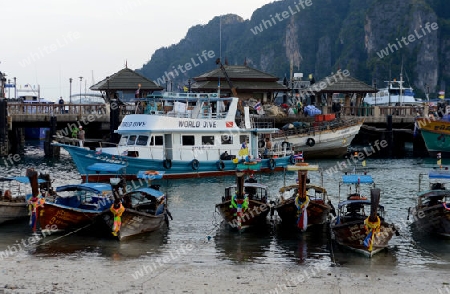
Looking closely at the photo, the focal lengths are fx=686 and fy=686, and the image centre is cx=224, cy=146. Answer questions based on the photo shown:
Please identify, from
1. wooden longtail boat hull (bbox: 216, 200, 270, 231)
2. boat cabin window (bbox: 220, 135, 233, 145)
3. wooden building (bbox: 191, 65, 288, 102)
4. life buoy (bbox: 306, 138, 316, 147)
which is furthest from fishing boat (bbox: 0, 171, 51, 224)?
wooden building (bbox: 191, 65, 288, 102)

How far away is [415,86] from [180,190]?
5200 inches

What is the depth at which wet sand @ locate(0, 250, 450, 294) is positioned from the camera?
58.3 ft

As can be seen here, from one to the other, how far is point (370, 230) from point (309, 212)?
4.38m

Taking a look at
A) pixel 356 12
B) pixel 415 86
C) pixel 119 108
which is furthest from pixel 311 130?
pixel 356 12

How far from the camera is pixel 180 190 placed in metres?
36.9

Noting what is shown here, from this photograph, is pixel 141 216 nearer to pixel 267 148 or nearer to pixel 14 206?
pixel 14 206

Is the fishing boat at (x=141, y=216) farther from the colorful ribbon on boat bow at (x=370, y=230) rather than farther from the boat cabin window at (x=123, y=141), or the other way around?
the boat cabin window at (x=123, y=141)

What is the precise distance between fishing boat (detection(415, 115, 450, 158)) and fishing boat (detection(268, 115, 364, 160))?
5.12 metres

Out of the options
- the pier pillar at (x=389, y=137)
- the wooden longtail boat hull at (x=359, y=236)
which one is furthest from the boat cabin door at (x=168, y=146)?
the pier pillar at (x=389, y=137)

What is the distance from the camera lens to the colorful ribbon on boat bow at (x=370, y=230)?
68.5ft

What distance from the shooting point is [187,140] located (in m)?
40.5

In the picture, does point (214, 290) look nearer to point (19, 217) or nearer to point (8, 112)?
point (19, 217)

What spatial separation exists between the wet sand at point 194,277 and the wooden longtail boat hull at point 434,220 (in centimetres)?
366

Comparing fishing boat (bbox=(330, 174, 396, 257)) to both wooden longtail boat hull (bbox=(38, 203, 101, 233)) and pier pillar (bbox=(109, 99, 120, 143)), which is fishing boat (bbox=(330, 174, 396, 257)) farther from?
pier pillar (bbox=(109, 99, 120, 143))
